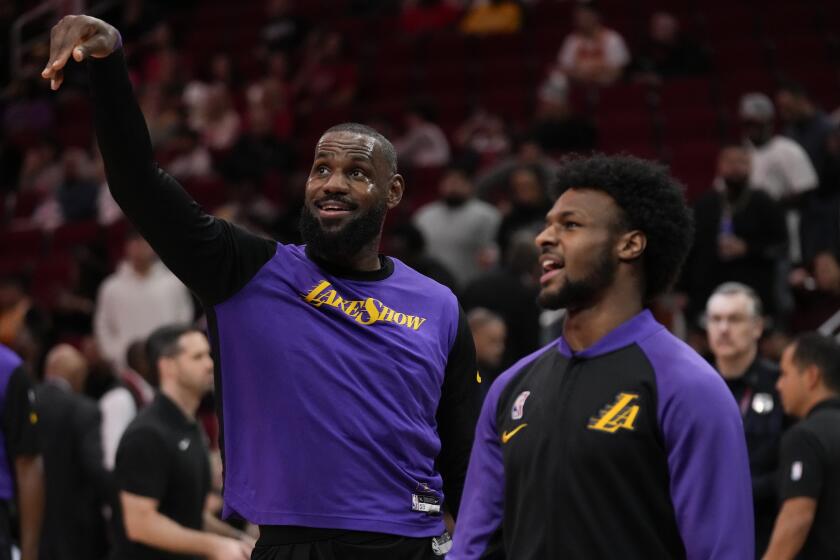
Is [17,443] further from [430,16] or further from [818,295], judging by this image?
[430,16]

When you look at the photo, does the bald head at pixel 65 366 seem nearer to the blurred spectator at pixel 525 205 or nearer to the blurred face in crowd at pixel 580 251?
the blurred spectator at pixel 525 205

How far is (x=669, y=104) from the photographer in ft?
42.4

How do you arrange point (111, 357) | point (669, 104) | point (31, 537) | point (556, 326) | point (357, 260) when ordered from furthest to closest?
1. point (669, 104)
2. point (111, 357)
3. point (556, 326)
4. point (31, 537)
5. point (357, 260)

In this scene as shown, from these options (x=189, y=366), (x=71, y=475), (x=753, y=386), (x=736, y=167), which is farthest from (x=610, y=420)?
(x=736, y=167)

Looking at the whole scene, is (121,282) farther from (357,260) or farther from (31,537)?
(357,260)

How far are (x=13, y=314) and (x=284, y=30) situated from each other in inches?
300

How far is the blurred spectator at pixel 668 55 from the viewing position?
43.0 ft

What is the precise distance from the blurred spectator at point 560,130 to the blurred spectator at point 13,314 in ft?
14.8

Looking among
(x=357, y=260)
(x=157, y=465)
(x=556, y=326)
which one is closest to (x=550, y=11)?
(x=556, y=326)

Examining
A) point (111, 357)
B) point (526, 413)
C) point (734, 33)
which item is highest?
point (734, 33)

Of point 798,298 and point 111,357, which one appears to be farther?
point 111,357

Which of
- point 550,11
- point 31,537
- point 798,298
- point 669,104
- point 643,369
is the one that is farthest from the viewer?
point 550,11

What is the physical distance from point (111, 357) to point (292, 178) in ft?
10.6

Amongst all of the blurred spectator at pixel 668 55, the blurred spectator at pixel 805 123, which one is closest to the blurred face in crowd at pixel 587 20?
the blurred spectator at pixel 668 55
